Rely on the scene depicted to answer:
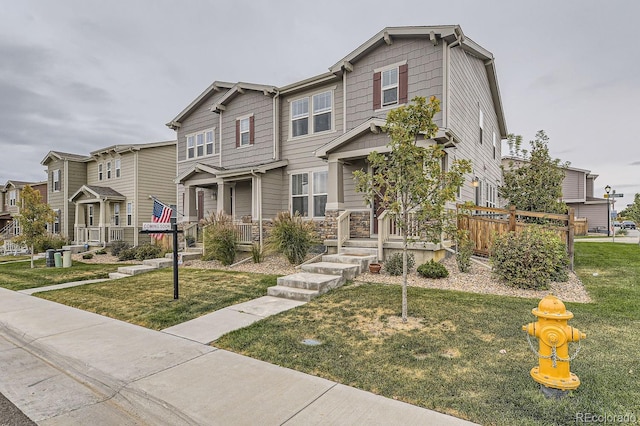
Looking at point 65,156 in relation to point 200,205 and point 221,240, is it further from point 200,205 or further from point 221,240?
point 221,240

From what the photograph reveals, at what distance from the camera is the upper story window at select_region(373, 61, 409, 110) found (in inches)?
445

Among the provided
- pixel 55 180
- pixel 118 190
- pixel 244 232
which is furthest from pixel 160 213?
pixel 55 180

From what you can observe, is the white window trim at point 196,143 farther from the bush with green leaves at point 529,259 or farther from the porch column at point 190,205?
the bush with green leaves at point 529,259

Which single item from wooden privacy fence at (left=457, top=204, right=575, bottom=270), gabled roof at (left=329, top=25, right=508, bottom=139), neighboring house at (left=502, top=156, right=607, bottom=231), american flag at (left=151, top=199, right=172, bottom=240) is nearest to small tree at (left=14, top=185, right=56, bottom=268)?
american flag at (left=151, top=199, right=172, bottom=240)

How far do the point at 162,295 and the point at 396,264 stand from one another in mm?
5981

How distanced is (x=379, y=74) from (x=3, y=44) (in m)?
17.7

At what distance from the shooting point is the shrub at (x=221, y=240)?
11922mm

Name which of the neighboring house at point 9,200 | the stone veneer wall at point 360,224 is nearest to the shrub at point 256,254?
the stone veneer wall at point 360,224

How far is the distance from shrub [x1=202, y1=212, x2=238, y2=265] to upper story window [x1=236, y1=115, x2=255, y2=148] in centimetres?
474

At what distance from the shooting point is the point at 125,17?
13930 mm

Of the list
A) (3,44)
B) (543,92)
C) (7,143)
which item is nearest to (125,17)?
(3,44)

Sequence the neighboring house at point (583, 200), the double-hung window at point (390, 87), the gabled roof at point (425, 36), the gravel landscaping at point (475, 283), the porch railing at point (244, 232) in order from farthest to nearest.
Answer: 1. the neighboring house at point (583, 200)
2. the porch railing at point (244, 232)
3. the double-hung window at point (390, 87)
4. the gabled roof at point (425, 36)
5. the gravel landscaping at point (475, 283)

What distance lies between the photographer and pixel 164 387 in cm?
357

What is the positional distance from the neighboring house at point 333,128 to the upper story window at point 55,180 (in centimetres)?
1512
